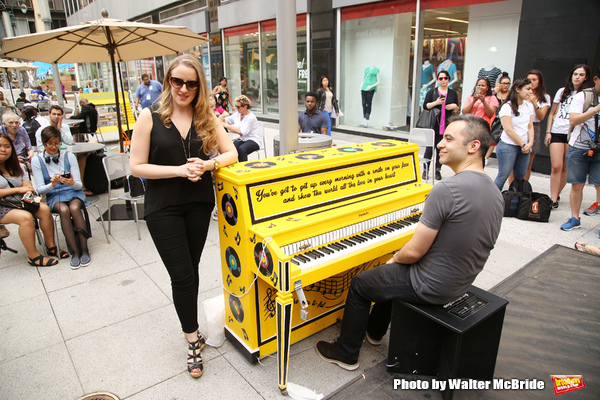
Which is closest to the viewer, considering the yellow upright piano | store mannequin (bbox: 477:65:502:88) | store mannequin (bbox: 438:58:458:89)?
the yellow upright piano

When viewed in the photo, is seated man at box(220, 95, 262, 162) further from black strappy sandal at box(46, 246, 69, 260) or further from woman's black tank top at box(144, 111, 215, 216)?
woman's black tank top at box(144, 111, 215, 216)

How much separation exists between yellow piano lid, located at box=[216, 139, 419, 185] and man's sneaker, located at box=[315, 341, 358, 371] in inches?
51.6

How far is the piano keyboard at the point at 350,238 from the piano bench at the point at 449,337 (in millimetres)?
497

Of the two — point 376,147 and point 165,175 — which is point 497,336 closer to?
point 376,147

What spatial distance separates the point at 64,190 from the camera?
460 centimetres

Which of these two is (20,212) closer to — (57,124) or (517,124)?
(57,124)

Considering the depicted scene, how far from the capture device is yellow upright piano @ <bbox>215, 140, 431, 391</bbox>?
2399mm

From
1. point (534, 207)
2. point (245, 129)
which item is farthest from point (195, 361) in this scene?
point (534, 207)

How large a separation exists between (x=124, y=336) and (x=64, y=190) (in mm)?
2327

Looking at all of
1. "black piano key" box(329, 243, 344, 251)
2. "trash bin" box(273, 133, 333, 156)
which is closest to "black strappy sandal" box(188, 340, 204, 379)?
"black piano key" box(329, 243, 344, 251)

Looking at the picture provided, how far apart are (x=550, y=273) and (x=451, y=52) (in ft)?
21.7

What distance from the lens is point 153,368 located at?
111 inches

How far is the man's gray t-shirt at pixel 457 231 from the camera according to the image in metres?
2.16

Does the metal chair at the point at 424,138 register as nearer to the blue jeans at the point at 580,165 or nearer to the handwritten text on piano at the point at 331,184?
the blue jeans at the point at 580,165
